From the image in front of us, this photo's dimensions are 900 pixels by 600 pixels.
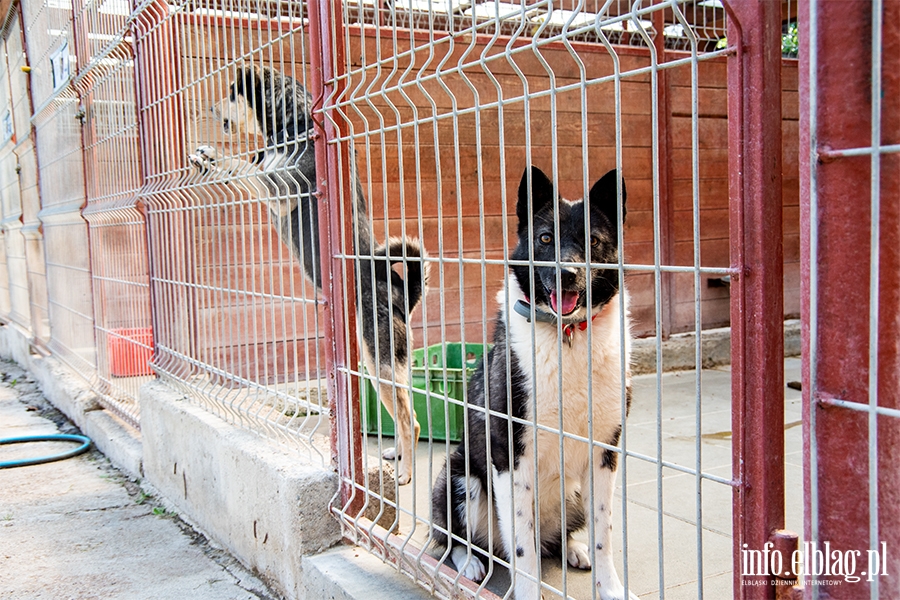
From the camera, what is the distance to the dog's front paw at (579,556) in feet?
Answer: 8.44

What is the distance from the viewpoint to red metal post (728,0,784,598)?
1.14m

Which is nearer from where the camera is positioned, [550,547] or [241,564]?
[550,547]

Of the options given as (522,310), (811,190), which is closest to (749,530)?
(811,190)

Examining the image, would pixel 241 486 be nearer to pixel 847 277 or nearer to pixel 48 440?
pixel 847 277

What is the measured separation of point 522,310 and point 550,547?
3.18ft

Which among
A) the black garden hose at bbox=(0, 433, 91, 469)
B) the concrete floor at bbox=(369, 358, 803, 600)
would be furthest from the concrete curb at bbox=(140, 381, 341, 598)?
the black garden hose at bbox=(0, 433, 91, 469)

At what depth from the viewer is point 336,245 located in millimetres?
2346

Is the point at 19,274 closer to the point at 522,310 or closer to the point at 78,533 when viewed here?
the point at 78,533

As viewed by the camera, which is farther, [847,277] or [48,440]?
[48,440]

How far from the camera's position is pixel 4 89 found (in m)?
8.40

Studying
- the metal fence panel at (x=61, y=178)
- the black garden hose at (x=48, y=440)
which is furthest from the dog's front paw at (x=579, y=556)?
the metal fence panel at (x=61, y=178)

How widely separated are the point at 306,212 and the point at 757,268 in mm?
2003

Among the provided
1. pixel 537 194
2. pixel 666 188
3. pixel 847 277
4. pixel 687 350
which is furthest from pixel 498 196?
pixel 847 277

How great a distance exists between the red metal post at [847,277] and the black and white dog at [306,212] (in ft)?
3.69
